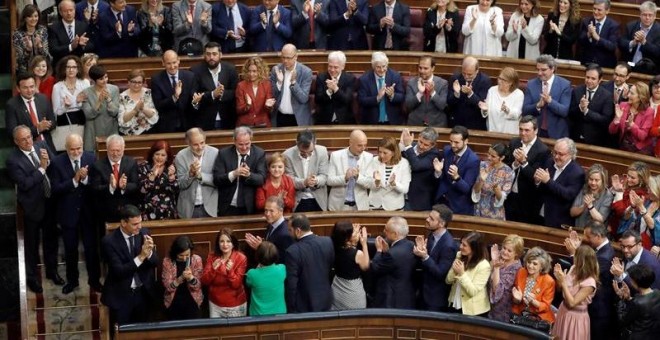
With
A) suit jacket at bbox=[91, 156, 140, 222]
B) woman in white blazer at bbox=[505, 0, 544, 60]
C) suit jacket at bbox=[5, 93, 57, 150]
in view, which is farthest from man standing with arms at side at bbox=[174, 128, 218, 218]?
woman in white blazer at bbox=[505, 0, 544, 60]

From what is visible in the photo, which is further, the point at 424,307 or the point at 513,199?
the point at 513,199

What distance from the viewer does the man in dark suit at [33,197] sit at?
10219 mm

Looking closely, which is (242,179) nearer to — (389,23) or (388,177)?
(388,177)

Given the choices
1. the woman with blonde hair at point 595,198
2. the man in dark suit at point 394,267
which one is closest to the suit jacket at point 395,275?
the man in dark suit at point 394,267

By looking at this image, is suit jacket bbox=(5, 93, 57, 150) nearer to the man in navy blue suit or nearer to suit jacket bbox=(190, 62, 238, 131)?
suit jacket bbox=(190, 62, 238, 131)

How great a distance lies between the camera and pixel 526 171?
34.9 ft

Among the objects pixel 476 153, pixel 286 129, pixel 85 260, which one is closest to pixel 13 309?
pixel 85 260

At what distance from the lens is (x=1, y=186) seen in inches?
439

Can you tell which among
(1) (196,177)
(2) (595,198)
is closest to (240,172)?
(1) (196,177)

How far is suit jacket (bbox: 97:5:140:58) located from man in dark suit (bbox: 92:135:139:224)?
185 centimetres

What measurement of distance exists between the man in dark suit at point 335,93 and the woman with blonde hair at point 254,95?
429 millimetres

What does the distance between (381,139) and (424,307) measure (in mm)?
1613

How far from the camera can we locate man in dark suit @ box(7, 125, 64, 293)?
10.2 metres

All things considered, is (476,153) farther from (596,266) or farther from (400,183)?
(596,266)
